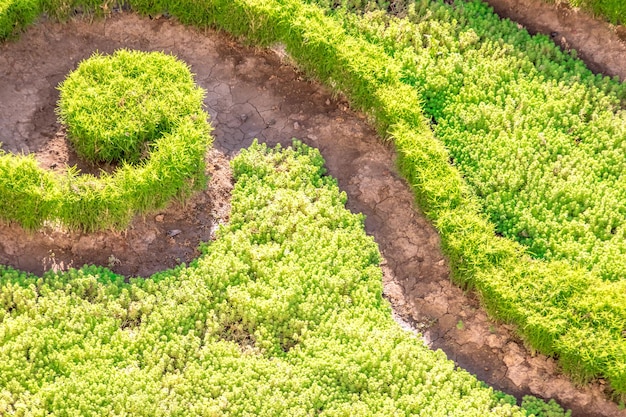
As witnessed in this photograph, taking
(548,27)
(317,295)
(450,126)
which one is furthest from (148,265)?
(548,27)

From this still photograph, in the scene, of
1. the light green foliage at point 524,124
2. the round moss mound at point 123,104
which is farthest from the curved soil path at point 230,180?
the light green foliage at point 524,124

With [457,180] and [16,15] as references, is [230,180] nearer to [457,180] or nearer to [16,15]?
[457,180]

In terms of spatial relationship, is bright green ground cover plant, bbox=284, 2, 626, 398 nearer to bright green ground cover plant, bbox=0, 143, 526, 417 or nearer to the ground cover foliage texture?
the ground cover foliage texture

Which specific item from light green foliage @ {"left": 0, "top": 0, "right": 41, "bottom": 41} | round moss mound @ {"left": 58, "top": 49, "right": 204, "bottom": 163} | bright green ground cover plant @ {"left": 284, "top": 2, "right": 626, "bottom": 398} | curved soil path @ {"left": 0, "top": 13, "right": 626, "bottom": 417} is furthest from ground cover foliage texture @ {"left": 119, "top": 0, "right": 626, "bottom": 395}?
round moss mound @ {"left": 58, "top": 49, "right": 204, "bottom": 163}

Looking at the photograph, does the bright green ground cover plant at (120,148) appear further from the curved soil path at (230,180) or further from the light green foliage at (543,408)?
the light green foliage at (543,408)

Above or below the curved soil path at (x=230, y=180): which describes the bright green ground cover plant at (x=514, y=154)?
above

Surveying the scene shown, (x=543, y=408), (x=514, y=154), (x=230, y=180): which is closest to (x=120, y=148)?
(x=230, y=180)

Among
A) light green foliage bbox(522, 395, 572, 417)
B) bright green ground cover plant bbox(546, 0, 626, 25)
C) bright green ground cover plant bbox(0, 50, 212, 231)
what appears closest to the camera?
light green foliage bbox(522, 395, 572, 417)
